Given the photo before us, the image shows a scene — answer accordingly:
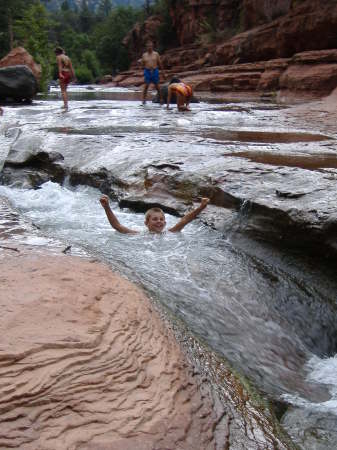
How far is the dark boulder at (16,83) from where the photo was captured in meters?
15.8

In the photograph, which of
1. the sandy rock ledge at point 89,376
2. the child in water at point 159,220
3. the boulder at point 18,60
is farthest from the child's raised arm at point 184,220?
the boulder at point 18,60

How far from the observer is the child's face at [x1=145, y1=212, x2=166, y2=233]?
451cm

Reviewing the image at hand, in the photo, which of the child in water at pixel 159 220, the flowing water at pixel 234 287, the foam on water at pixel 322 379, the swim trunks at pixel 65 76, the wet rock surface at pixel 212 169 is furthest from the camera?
the swim trunks at pixel 65 76

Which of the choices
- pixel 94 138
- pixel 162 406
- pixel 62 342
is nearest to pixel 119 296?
pixel 62 342

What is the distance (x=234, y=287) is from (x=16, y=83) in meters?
14.8

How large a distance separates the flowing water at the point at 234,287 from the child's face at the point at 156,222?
0.32 feet

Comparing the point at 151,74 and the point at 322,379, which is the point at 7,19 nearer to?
the point at 151,74

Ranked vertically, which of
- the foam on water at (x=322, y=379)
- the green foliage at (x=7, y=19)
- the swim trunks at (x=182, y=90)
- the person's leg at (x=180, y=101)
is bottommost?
the foam on water at (x=322, y=379)

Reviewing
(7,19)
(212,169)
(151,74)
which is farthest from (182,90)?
(7,19)

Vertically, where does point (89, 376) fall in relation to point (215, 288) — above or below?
above

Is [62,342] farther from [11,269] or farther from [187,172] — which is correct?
[187,172]

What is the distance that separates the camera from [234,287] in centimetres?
347

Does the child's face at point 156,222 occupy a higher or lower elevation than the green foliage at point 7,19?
lower

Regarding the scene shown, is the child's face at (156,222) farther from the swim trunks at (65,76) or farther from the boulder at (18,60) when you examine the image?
the boulder at (18,60)
